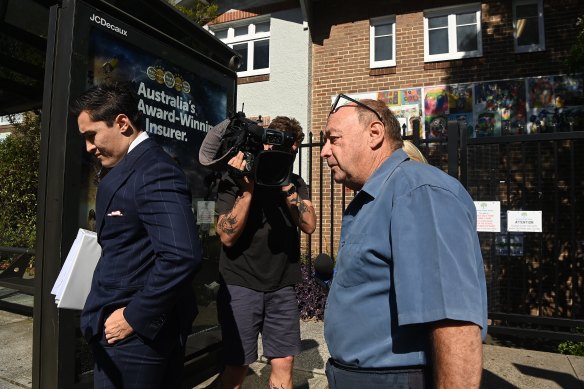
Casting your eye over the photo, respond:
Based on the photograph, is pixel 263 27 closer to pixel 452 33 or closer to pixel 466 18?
pixel 452 33

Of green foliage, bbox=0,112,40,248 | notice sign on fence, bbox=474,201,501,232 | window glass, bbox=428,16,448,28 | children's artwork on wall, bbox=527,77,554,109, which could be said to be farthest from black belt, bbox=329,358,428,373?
green foliage, bbox=0,112,40,248

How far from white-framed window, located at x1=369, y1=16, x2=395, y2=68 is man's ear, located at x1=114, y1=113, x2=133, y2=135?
7.61m

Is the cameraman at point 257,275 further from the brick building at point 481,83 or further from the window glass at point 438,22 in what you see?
the window glass at point 438,22

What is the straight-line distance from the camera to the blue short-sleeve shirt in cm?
114

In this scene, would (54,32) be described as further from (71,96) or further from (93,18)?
(71,96)

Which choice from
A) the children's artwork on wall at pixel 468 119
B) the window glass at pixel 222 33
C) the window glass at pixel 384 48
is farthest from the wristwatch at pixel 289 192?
the window glass at pixel 222 33

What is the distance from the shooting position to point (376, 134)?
149 centimetres

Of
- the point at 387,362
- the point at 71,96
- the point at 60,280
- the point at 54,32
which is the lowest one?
the point at 387,362

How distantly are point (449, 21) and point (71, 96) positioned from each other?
26.6 ft

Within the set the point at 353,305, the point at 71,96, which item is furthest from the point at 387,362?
the point at 71,96

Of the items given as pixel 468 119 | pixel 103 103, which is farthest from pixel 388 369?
pixel 468 119

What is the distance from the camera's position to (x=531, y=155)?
746 cm

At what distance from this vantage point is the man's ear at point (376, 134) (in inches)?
58.3

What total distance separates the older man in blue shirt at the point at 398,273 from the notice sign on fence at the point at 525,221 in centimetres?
380
